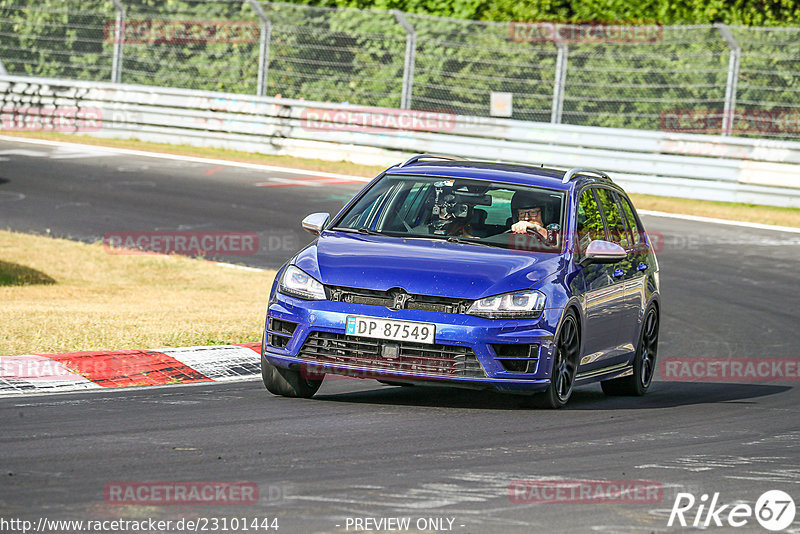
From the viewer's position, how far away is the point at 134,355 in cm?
998

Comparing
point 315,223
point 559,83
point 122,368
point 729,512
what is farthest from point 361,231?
point 559,83

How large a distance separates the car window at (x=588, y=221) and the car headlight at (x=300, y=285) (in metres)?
1.92

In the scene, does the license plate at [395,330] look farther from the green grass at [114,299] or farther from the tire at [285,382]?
the green grass at [114,299]

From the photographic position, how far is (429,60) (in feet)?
84.2

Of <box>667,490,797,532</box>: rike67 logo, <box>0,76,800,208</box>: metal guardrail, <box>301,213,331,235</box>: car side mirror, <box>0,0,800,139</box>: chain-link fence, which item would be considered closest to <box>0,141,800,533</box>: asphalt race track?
<box>667,490,797,532</box>: rike67 logo

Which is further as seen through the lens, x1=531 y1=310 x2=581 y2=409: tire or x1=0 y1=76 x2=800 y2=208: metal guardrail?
x1=0 y1=76 x2=800 y2=208: metal guardrail

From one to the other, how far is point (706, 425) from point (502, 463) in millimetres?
2311

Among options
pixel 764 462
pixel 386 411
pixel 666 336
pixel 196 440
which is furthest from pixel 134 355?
pixel 666 336

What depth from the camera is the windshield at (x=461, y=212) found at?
9.27m

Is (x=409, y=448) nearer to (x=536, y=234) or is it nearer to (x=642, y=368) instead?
(x=536, y=234)

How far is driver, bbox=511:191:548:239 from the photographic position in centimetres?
931

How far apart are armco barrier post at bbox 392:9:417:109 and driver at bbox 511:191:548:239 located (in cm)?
1638

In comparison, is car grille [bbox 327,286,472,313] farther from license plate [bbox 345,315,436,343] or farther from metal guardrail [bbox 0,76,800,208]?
metal guardrail [bbox 0,76,800,208]

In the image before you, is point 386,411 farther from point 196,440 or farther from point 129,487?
point 129,487
